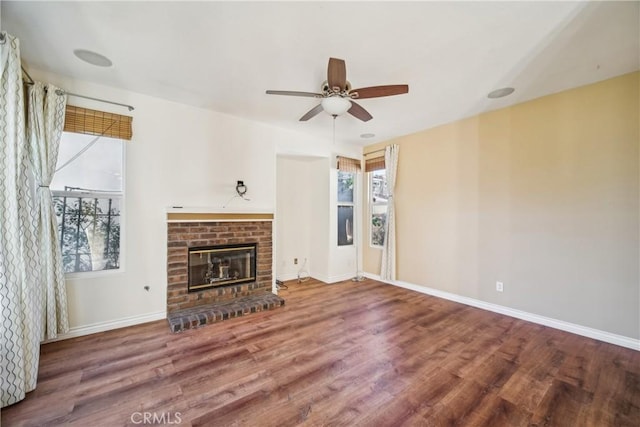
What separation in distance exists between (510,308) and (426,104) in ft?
9.23

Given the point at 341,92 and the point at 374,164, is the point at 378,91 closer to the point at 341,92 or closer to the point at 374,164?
the point at 341,92

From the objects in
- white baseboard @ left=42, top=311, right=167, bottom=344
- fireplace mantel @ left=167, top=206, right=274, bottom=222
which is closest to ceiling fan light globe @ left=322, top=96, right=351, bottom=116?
fireplace mantel @ left=167, top=206, right=274, bottom=222

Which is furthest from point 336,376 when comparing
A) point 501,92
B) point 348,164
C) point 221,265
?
point 348,164

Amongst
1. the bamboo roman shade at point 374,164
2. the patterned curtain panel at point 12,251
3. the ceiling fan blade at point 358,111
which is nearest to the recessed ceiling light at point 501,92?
the ceiling fan blade at point 358,111

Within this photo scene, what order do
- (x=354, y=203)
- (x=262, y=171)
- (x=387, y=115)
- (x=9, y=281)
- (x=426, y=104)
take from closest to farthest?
(x=9, y=281) < (x=426, y=104) < (x=387, y=115) < (x=262, y=171) < (x=354, y=203)

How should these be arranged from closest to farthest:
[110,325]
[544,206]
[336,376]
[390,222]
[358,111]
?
1. [336,376]
2. [358,111]
3. [110,325]
4. [544,206]
5. [390,222]

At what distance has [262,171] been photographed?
12.8ft

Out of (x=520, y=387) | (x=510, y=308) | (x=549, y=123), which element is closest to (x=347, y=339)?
(x=520, y=387)

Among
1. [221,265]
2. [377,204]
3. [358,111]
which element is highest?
[358,111]

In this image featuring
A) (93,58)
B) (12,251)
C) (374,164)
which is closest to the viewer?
(12,251)

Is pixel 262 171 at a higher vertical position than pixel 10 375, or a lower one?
higher

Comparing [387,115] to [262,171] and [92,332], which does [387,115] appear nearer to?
[262,171]

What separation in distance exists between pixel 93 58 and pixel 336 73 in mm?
2206

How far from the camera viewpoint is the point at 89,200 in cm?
277
